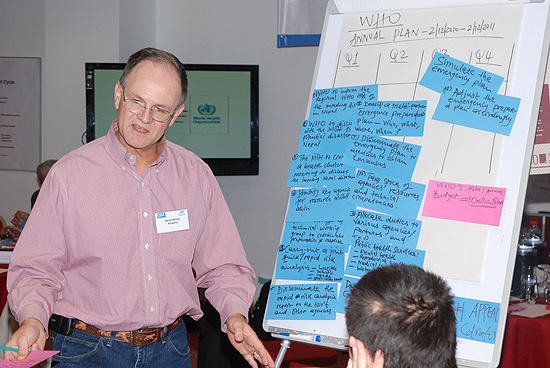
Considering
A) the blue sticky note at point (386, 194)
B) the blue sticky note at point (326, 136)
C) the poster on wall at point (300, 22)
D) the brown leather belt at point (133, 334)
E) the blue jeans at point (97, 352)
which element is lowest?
the blue jeans at point (97, 352)

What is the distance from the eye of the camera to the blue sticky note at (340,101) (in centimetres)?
219

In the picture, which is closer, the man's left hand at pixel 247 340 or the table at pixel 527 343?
the man's left hand at pixel 247 340

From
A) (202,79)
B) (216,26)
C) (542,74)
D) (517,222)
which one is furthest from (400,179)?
(216,26)

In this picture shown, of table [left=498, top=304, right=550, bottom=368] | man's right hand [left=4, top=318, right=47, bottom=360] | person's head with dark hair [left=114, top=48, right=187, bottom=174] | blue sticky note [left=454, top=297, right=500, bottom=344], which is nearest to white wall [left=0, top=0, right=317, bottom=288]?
table [left=498, top=304, right=550, bottom=368]

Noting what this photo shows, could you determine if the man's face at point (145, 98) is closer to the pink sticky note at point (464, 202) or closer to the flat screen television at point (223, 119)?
the pink sticky note at point (464, 202)

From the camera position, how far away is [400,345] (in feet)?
4.26

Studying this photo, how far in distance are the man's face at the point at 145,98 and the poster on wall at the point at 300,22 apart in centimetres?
357

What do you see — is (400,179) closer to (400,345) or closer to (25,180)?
→ (400,345)

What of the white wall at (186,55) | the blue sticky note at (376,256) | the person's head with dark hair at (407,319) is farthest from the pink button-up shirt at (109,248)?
the white wall at (186,55)

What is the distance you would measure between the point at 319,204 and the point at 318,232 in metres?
0.10

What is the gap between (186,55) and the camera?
5.93 m

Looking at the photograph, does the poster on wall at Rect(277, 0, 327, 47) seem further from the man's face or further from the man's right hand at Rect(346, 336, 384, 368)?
the man's right hand at Rect(346, 336, 384, 368)

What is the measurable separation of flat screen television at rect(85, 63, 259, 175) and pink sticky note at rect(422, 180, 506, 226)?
3.60 m

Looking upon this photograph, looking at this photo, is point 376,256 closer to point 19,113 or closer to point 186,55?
point 186,55
